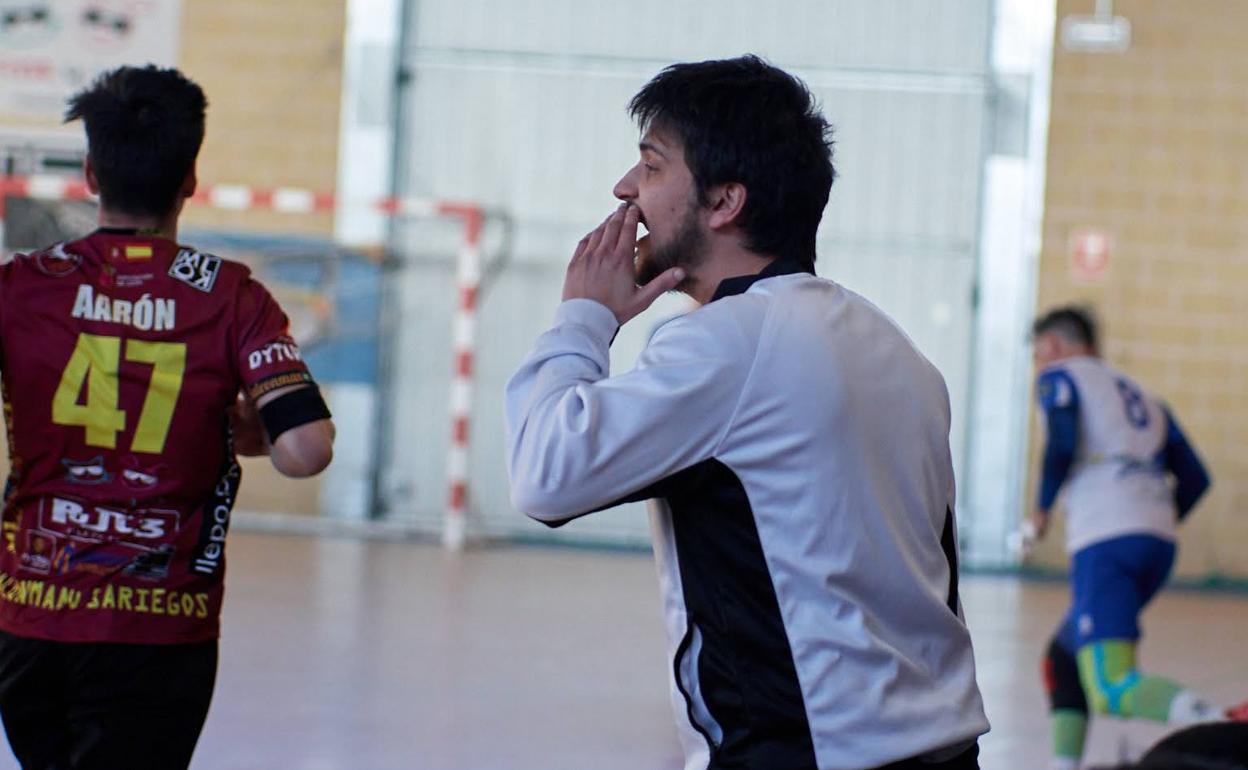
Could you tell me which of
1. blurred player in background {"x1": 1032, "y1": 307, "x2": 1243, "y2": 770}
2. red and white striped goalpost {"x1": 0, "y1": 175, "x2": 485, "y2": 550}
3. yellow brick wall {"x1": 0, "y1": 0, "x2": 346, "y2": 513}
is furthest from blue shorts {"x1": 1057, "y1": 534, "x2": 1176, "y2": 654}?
yellow brick wall {"x1": 0, "y1": 0, "x2": 346, "y2": 513}

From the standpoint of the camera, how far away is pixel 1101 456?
5.21 meters

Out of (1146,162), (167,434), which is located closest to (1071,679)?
(167,434)

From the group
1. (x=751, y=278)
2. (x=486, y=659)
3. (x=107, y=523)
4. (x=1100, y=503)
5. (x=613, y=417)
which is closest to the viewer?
(x=613, y=417)

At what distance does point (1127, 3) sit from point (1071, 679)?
692 centimetres

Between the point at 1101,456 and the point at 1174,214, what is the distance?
613 cm

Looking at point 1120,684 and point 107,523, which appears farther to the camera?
point 1120,684

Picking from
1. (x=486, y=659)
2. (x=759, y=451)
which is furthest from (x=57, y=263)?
(x=486, y=659)

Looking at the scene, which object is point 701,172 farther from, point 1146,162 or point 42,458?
point 1146,162

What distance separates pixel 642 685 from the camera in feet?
20.9

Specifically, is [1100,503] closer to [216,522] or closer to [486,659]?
[486,659]

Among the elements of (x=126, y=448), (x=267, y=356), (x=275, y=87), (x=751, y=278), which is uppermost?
(x=275, y=87)

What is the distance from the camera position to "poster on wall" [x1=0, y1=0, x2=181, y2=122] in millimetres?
5824

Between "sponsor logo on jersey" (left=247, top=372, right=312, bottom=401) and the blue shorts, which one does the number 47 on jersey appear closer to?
"sponsor logo on jersey" (left=247, top=372, right=312, bottom=401)

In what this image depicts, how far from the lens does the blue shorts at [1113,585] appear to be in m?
4.99
